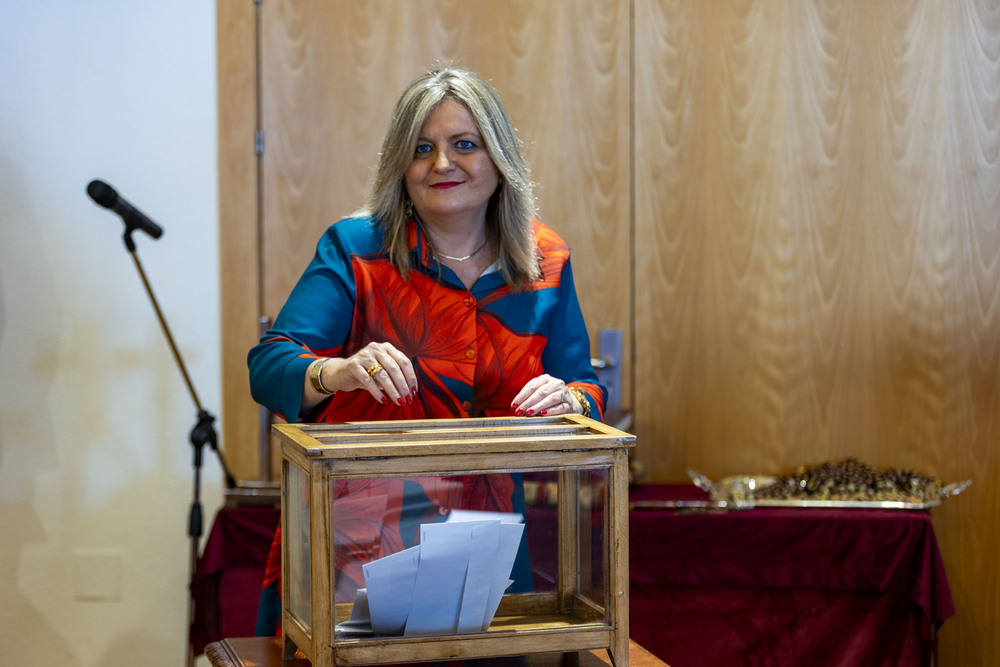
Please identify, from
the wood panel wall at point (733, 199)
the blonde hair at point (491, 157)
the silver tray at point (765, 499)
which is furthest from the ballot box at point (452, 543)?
the wood panel wall at point (733, 199)

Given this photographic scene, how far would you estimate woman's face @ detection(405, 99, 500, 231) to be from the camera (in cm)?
151

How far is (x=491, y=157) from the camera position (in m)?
1.53

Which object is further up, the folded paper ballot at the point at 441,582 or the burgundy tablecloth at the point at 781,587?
the folded paper ballot at the point at 441,582

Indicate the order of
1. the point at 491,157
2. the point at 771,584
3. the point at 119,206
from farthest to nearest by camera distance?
the point at 771,584 → the point at 119,206 → the point at 491,157

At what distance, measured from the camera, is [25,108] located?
3.00 metres

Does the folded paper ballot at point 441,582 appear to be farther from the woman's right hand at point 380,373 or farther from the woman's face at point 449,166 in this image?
the woman's face at point 449,166

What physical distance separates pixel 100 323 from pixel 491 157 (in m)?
1.96

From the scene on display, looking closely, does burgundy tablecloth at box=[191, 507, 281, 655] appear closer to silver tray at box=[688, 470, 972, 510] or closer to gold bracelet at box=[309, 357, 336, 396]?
silver tray at box=[688, 470, 972, 510]

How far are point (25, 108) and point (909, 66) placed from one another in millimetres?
2676

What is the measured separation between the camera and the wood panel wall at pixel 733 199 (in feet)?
10.1

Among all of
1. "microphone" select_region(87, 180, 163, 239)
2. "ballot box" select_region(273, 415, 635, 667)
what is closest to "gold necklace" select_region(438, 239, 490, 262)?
"ballot box" select_region(273, 415, 635, 667)

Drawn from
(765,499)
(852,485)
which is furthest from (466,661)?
(852,485)

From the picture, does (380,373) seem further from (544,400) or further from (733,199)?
(733,199)

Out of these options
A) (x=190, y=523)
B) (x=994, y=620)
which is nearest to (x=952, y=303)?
(x=994, y=620)
